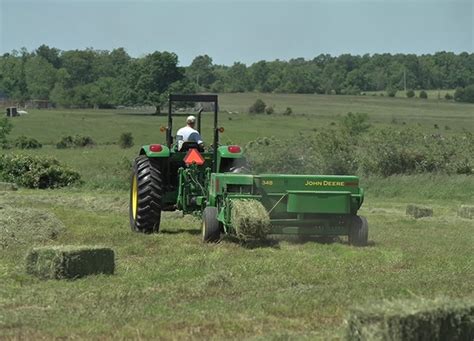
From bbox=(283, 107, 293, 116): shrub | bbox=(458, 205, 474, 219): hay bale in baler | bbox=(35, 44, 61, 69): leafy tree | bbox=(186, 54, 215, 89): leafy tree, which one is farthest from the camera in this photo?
bbox=(35, 44, 61, 69): leafy tree

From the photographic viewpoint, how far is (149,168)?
13.7m

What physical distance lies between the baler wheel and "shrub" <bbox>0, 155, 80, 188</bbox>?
18469 millimetres

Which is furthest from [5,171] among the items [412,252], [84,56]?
[84,56]

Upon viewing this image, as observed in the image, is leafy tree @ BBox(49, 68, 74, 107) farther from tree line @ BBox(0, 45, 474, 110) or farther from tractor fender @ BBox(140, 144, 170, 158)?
tractor fender @ BBox(140, 144, 170, 158)

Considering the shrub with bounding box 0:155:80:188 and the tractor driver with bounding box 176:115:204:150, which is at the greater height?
the tractor driver with bounding box 176:115:204:150

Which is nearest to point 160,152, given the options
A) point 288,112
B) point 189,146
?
point 189,146

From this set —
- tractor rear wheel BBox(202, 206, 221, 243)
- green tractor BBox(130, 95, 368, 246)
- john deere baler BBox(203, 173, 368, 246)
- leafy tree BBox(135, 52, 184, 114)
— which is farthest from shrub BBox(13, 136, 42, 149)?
john deere baler BBox(203, 173, 368, 246)

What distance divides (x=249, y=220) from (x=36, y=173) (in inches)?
746

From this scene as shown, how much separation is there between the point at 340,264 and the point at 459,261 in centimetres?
168

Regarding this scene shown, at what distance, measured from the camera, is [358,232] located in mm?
12172

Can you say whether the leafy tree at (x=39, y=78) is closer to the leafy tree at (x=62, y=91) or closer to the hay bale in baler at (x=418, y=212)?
the leafy tree at (x=62, y=91)

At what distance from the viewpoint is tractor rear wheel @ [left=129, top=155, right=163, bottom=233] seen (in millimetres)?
13492

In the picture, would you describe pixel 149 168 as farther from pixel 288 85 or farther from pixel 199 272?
pixel 288 85

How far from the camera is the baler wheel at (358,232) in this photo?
12164 mm
